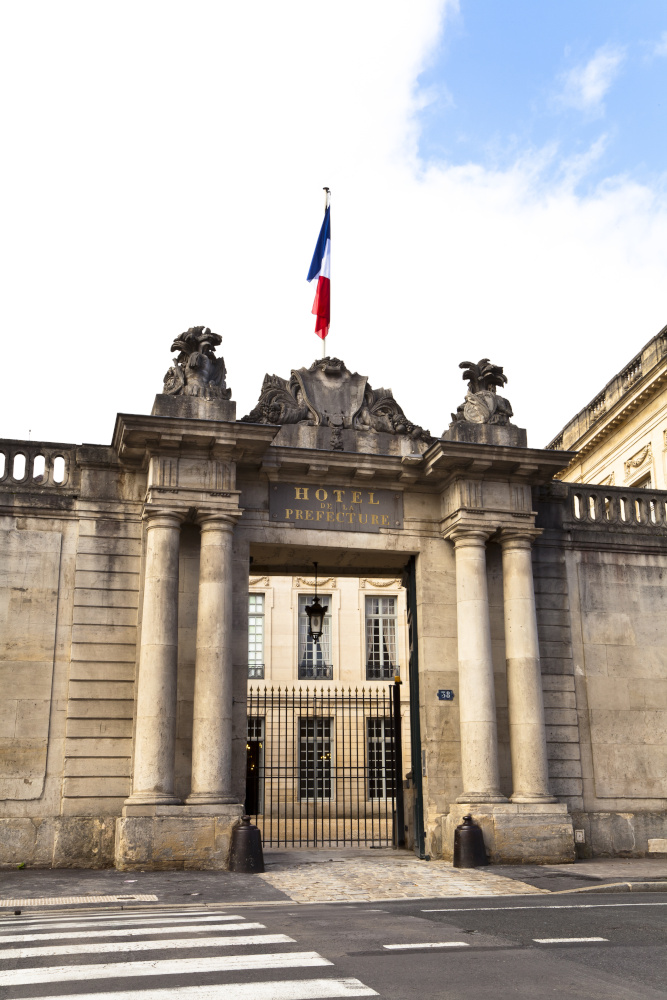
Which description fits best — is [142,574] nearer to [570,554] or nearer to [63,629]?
[63,629]

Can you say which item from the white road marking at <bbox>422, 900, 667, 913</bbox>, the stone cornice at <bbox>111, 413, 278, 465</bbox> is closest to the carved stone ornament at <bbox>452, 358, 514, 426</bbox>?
the stone cornice at <bbox>111, 413, 278, 465</bbox>

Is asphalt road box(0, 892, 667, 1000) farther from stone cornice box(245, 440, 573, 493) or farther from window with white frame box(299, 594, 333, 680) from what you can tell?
window with white frame box(299, 594, 333, 680)

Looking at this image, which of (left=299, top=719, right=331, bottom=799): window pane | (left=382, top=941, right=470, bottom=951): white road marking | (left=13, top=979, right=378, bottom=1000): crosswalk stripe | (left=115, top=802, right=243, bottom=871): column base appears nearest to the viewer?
(left=13, top=979, right=378, bottom=1000): crosswalk stripe

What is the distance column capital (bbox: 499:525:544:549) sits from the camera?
15820 mm

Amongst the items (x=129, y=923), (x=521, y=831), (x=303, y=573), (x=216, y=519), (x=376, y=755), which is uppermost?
(x=216, y=519)

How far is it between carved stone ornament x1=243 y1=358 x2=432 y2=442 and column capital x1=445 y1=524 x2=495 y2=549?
1743 mm

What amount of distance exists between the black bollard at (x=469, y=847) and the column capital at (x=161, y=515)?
235 inches

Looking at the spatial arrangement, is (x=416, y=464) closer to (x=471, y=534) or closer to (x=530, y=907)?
(x=471, y=534)

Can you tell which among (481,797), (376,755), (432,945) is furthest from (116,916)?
(376,755)

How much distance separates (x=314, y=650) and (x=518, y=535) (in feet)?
57.5

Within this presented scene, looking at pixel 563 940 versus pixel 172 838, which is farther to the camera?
pixel 172 838

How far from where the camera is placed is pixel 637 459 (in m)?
30.0

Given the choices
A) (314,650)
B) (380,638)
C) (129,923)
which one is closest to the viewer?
(129,923)

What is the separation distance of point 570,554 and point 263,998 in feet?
42.0
